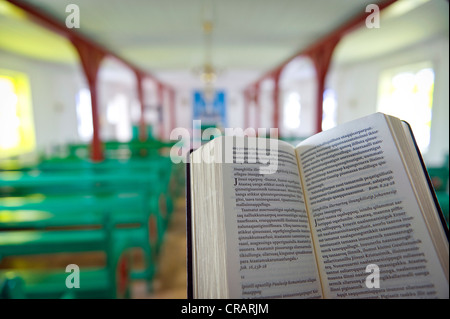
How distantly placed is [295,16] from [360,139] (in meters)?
3.96

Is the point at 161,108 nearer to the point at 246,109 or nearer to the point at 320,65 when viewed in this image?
the point at 246,109

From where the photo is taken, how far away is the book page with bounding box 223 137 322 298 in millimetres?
491

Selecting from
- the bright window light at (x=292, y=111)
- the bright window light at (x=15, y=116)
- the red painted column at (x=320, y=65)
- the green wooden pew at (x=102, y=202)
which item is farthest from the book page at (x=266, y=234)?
the bright window light at (x=292, y=111)

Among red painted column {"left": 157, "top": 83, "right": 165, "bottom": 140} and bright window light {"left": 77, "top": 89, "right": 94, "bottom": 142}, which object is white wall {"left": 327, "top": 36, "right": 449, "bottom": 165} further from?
bright window light {"left": 77, "top": 89, "right": 94, "bottom": 142}

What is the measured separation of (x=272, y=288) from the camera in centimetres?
49

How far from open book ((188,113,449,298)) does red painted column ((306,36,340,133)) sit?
474 cm

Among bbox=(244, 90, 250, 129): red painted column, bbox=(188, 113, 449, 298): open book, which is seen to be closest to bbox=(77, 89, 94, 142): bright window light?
bbox=(244, 90, 250, 129): red painted column

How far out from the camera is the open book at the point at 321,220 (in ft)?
1.62

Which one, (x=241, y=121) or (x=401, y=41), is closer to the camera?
(x=401, y=41)

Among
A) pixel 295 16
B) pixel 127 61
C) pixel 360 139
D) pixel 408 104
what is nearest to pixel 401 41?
pixel 295 16

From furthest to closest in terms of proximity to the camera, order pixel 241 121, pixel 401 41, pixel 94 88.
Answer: pixel 241 121 → pixel 94 88 → pixel 401 41

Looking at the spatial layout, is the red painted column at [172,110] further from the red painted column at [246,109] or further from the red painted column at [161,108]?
the red painted column at [246,109]

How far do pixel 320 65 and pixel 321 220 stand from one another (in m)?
5.51
